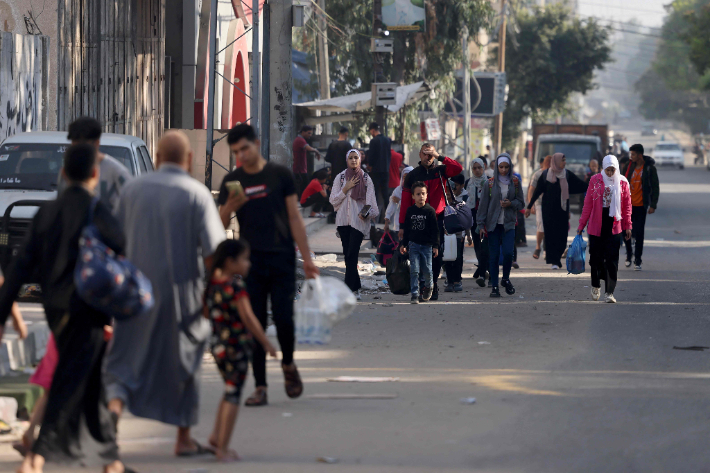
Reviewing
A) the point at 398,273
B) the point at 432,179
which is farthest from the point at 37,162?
the point at 432,179

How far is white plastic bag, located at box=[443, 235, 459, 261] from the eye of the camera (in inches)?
499

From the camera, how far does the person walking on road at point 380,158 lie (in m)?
20.1

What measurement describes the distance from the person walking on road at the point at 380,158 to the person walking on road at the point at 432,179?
7.82 meters

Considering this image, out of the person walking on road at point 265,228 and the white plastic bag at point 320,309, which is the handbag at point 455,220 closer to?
the white plastic bag at point 320,309

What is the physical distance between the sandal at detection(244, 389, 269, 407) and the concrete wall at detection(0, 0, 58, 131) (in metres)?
9.63

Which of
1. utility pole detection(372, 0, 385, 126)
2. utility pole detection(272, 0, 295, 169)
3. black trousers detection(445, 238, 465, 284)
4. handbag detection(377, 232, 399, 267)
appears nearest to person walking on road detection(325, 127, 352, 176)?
utility pole detection(372, 0, 385, 126)

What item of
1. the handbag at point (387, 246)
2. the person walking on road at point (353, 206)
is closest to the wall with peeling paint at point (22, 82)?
the person walking on road at point (353, 206)

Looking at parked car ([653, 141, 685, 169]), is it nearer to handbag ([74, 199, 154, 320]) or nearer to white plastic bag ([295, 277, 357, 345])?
white plastic bag ([295, 277, 357, 345])

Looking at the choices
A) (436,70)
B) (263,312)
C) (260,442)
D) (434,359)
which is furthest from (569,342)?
(436,70)

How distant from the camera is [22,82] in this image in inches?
558

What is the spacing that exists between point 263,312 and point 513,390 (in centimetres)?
192

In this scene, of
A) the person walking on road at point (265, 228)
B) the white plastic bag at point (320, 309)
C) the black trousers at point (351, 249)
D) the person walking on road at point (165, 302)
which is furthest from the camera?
the black trousers at point (351, 249)

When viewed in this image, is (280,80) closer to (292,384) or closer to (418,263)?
(418,263)

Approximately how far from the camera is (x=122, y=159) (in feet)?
37.8
